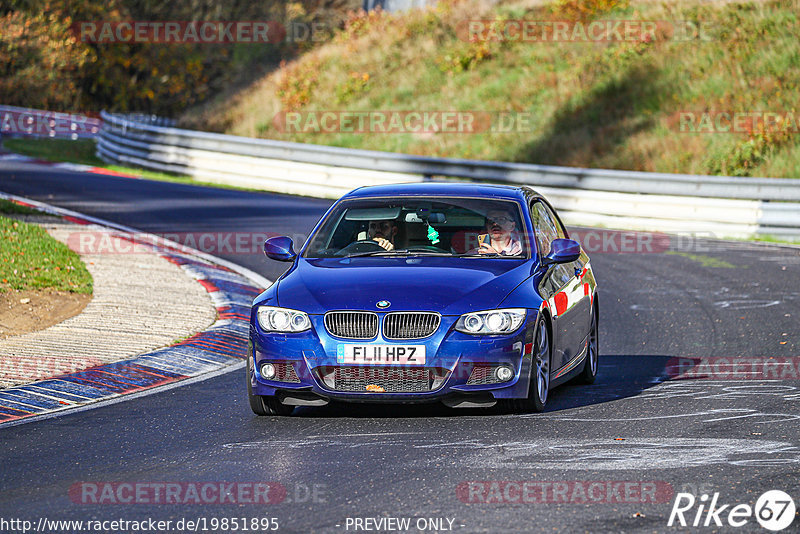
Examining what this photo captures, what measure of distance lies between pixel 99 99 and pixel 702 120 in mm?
30641

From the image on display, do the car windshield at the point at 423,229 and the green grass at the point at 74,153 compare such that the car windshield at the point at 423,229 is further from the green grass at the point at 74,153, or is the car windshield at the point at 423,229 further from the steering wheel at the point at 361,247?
the green grass at the point at 74,153

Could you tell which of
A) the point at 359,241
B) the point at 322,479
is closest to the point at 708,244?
the point at 359,241

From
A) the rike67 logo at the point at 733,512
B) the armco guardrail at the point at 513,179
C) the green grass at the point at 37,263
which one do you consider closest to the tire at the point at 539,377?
the rike67 logo at the point at 733,512

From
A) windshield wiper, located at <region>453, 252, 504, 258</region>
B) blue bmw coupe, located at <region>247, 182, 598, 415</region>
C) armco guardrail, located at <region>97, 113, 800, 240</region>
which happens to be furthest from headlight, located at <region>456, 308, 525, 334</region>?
armco guardrail, located at <region>97, 113, 800, 240</region>

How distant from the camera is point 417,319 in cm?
814

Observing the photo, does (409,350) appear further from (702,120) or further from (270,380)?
(702,120)

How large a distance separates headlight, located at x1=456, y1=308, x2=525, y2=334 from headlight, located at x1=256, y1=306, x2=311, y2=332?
101 cm

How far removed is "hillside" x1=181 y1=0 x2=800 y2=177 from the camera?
28766 millimetres

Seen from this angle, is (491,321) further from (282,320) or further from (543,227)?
(543,227)

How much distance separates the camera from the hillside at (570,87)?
28.8 meters

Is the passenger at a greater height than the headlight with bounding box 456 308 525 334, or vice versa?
the passenger

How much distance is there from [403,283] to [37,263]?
7412mm

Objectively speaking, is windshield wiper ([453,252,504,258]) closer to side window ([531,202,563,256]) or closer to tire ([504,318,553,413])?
side window ([531,202,563,256])

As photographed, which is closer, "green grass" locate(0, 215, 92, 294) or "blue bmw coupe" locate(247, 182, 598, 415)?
"blue bmw coupe" locate(247, 182, 598, 415)
